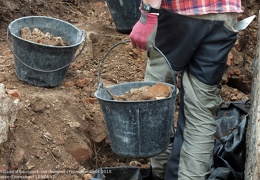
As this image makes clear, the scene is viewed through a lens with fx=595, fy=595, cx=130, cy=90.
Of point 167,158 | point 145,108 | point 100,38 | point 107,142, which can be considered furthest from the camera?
point 100,38

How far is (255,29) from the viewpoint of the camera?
21.1 ft

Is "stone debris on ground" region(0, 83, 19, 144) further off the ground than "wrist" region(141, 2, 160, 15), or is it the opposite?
"wrist" region(141, 2, 160, 15)

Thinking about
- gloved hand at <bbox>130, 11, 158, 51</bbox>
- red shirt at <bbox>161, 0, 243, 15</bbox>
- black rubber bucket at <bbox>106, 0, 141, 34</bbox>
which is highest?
red shirt at <bbox>161, 0, 243, 15</bbox>

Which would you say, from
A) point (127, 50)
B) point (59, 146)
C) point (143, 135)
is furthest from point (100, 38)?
point (143, 135)

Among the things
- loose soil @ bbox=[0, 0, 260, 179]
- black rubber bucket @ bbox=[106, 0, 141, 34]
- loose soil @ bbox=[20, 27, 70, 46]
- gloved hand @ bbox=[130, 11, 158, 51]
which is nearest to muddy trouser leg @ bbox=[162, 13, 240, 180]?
gloved hand @ bbox=[130, 11, 158, 51]

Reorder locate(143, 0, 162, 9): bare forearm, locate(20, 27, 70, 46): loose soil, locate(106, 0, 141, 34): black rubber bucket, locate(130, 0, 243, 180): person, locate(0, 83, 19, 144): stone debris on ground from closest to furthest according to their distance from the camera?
1. locate(143, 0, 162, 9): bare forearm
2. locate(130, 0, 243, 180): person
3. locate(0, 83, 19, 144): stone debris on ground
4. locate(20, 27, 70, 46): loose soil
5. locate(106, 0, 141, 34): black rubber bucket

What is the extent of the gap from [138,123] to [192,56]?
673mm

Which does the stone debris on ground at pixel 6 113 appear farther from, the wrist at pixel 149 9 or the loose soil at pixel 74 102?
the wrist at pixel 149 9

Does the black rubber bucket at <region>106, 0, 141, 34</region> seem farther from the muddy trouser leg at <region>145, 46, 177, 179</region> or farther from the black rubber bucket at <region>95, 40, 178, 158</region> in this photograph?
the black rubber bucket at <region>95, 40, 178, 158</region>

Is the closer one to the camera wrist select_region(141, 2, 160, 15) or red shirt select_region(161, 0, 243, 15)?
wrist select_region(141, 2, 160, 15)

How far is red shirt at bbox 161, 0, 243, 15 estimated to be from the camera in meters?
4.03

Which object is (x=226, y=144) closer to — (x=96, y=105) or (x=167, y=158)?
(x=167, y=158)

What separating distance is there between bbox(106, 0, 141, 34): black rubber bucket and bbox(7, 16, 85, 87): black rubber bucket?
1248 millimetres

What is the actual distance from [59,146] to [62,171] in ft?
0.82
